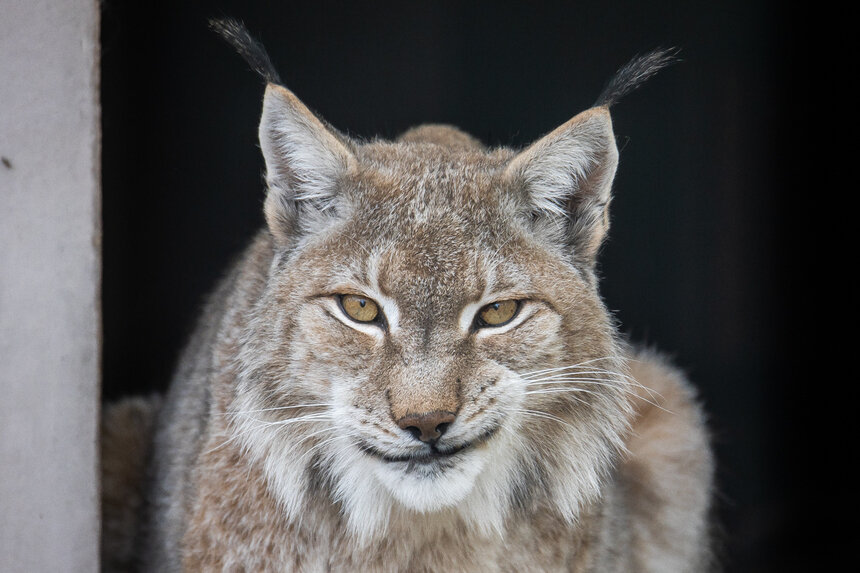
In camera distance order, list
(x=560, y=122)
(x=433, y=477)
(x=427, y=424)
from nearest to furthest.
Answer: (x=427, y=424) < (x=433, y=477) < (x=560, y=122)

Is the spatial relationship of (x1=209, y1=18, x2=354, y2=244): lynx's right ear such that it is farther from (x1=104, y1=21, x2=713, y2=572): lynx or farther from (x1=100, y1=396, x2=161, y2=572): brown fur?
(x1=100, y1=396, x2=161, y2=572): brown fur

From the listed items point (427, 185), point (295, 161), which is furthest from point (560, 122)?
point (295, 161)

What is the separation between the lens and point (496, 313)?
8.91 feet

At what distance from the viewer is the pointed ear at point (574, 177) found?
281cm

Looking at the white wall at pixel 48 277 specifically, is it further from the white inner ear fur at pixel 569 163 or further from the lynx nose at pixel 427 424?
the white inner ear fur at pixel 569 163

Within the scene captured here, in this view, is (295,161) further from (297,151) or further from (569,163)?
(569,163)

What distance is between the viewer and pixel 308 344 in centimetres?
273

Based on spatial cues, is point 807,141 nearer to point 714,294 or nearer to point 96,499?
point 714,294

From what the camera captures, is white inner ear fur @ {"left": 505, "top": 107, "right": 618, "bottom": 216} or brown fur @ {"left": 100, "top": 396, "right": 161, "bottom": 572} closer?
white inner ear fur @ {"left": 505, "top": 107, "right": 618, "bottom": 216}

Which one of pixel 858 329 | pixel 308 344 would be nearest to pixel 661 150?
pixel 858 329

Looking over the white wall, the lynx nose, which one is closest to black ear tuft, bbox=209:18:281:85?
the white wall

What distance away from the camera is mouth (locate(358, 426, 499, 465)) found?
251 cm

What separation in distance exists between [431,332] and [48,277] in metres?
1.31

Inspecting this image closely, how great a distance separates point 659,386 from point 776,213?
1552 mm
